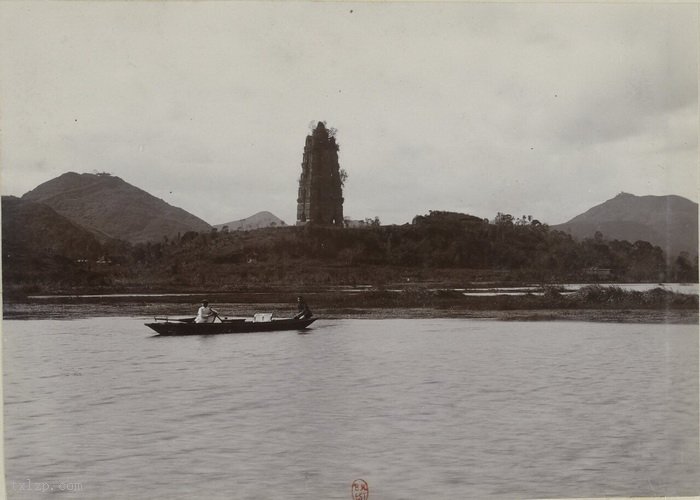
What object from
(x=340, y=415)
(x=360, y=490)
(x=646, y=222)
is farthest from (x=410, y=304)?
(x=360, y=490)

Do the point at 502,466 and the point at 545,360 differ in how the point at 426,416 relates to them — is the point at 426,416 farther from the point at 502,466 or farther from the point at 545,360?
the point at 545,360

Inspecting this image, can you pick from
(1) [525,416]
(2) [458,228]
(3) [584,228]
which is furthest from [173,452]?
(3) [584,228]

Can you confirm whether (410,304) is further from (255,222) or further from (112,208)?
(112,208)

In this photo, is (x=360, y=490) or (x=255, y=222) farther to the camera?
(x=255, y=222)

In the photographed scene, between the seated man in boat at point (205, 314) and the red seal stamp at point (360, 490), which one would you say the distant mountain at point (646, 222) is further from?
the seated man in boat at point (205, 314)

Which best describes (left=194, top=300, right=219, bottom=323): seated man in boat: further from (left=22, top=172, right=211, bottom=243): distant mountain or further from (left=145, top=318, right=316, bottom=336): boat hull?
(left=22, top=172, right=211, bottom=243): distant mountain

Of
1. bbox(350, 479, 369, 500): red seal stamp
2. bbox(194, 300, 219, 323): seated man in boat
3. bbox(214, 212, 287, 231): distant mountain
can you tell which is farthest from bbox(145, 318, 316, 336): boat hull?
bbox(350, 479, 369, 500): red seal stamp
